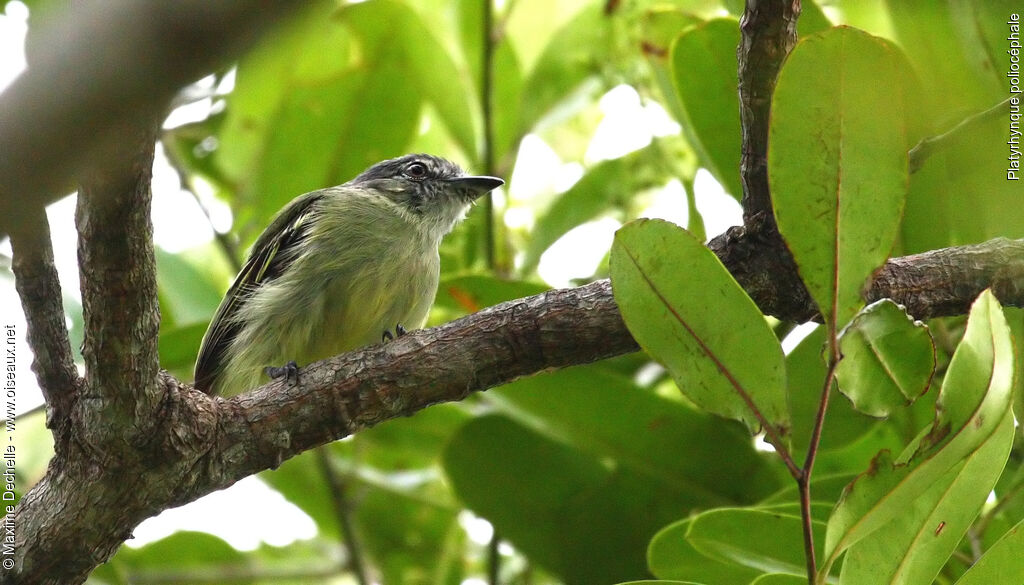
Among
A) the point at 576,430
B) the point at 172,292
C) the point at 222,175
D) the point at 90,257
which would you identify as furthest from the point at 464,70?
the point at 90,257

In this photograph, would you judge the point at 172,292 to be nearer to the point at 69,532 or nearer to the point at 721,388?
the point at 69,532

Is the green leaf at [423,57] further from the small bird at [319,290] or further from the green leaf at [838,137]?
the green leaf at [838,137]

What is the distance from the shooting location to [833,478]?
8.55 ft

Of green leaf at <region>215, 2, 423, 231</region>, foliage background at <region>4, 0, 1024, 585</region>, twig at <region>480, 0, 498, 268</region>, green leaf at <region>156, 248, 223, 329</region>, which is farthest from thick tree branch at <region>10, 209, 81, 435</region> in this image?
green leaf at <region>215, 2, 423, 231</region>

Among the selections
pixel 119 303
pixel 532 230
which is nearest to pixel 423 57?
pixel 532 230

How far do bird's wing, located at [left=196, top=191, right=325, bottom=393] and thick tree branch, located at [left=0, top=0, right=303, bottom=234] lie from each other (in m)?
3.14

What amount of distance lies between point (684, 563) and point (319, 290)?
75.2 inches

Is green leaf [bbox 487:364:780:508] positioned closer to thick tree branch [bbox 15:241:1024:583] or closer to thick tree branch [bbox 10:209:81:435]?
thick tree branch [bbox 15:241:1024:583]

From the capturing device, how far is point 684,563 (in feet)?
7.84

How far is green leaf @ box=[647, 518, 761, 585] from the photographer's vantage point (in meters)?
2.35

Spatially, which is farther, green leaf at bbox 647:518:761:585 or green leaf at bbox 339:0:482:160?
green leaf at bbox 339:0:482:160

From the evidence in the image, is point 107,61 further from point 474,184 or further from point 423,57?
point 474,184

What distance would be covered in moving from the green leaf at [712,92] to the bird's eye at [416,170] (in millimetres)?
1922

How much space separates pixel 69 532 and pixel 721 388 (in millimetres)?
1435
